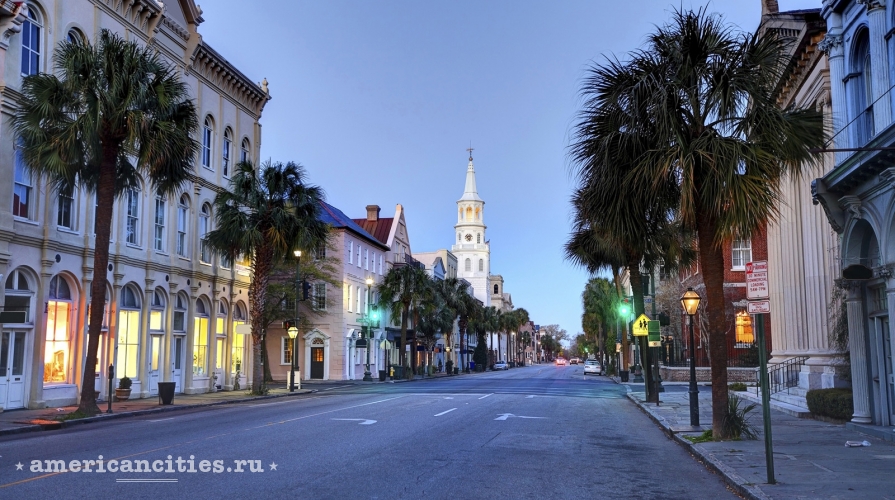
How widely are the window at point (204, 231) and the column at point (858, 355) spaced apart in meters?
28.0

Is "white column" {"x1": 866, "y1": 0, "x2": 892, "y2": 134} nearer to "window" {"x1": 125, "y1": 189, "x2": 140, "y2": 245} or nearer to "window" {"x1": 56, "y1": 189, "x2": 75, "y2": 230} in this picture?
"window" {"x1": 56, "y1": 189, "x2": 75, "y2": 230}

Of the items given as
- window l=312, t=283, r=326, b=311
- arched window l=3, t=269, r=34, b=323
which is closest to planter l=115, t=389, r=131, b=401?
arched window l=3, t=269, r=34, b=323

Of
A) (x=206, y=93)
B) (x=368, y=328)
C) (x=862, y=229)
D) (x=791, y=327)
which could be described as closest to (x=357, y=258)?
(x=368, y=328)

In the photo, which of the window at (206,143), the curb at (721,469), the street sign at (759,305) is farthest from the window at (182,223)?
the street sign at (759,305)

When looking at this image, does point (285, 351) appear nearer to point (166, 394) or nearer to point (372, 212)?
point (372, 212)

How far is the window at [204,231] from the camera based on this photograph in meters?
37.4

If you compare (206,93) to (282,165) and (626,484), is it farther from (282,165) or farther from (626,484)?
(626,484)

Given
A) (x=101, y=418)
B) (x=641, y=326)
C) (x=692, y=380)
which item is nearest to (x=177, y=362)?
(x=101, y=418)

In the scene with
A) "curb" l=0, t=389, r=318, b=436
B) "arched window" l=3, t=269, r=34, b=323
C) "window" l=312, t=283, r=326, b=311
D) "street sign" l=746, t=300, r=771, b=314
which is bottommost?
"curb" l=0, t=389, r=318, b=436

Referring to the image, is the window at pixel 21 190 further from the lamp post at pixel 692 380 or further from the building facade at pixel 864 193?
the building facade at pixel 864 193

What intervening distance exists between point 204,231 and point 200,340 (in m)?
5.13

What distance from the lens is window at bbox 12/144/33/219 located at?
24938 millimetres

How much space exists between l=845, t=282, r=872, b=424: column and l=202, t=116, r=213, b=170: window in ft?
96.4

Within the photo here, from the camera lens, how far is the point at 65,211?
2761cm
